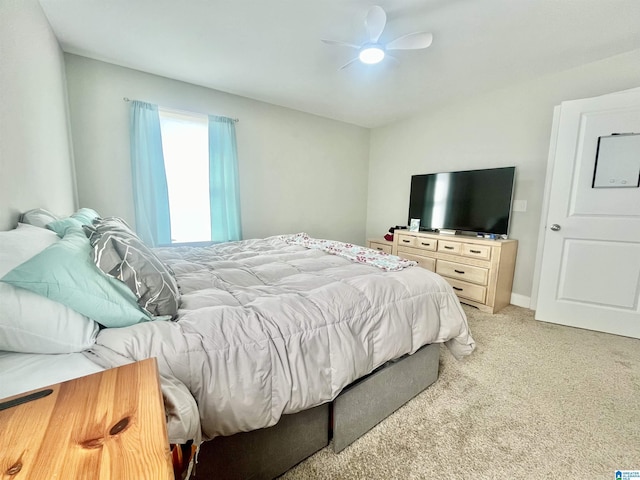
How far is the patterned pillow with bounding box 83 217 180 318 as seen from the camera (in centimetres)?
96

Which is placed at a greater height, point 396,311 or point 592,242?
point 592,242

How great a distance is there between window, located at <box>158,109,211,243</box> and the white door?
3.72 m

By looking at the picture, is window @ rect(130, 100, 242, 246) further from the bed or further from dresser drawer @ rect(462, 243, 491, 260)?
dresser drawer @ rect(462, 243, 491, 260)

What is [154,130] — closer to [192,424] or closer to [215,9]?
[215,9]

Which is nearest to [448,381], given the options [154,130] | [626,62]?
[626,62]

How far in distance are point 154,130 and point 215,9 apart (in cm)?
146

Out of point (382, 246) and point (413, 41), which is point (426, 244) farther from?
point (413, 41)

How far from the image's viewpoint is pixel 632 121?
220 centimetres

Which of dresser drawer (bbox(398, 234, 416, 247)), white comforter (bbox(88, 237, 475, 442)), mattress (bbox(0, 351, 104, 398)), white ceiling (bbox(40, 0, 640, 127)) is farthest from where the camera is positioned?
dresser drawer (bbox(398, 234, 416, 247))

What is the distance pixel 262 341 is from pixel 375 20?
209 cm

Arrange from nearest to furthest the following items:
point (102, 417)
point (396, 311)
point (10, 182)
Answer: point (102, 417)
point (10, 182)
point (396, 311)

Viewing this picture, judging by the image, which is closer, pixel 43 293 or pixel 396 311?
pixel 43 293

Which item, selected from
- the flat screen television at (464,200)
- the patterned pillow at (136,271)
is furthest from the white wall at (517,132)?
the patterned pillow at (136,271)

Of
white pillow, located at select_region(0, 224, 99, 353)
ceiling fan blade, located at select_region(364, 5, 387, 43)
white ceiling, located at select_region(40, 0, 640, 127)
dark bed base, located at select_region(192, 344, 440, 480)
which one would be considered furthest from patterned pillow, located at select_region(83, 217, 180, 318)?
ceiling fan blade, located at select_region(364, 5, 387, 43)
